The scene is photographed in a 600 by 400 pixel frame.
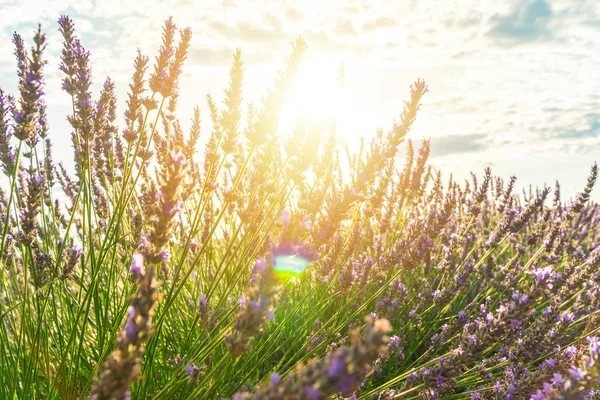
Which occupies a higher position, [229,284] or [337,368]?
[337,368]

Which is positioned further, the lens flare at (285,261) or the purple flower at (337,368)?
the lens flare at (285,261)

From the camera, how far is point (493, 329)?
71.7 inches

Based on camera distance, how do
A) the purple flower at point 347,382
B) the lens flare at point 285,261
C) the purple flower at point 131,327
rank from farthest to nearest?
the lens flare at point 285,261, the purple flower at point 131,327, the purple flower at point 347,382

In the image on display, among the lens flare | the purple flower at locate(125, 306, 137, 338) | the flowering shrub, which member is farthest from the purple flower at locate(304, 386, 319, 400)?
the lens flare

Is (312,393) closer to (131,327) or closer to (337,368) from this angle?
(337,368)

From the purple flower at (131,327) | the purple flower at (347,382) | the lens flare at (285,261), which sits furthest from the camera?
the lens flare at (285,261)

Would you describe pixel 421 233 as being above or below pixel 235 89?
below

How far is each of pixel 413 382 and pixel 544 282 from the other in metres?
0.73

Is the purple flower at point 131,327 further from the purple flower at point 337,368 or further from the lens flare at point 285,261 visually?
the lens flare at point 285,261

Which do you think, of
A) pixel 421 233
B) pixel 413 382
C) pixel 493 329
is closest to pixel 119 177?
pixel 421 233

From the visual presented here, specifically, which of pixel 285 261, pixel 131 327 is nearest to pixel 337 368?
pixel 131 327

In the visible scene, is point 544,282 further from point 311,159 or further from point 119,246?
point 119,246

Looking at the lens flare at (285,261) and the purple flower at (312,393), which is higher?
the purple flower at (312,393)

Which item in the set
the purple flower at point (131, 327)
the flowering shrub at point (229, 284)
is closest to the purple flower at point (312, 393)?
the flowering shrub at point (229, 284)
